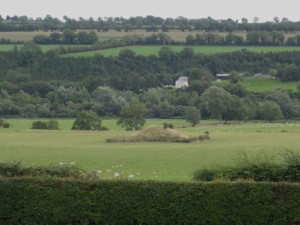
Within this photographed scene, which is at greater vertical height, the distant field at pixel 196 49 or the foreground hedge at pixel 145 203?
the foreground hedge at pixel 145 203

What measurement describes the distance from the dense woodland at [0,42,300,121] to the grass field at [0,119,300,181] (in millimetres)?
35124

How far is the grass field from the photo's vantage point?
130ft

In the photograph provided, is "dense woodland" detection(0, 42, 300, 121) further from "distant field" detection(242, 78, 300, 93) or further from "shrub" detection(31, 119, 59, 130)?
"shrub" detection(31, 119, 59, 130)

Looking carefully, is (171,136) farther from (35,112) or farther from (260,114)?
(35,112)

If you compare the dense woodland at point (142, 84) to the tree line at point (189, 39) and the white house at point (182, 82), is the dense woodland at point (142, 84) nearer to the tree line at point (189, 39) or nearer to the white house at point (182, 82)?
the white house at point (182, 82)

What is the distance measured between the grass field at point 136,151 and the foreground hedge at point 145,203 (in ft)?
30.1

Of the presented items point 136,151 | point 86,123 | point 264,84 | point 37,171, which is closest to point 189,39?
point 264,84

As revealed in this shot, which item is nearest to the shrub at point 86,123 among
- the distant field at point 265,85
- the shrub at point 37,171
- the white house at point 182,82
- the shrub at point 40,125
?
the shrub at point 40,125

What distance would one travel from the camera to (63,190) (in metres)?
24.8

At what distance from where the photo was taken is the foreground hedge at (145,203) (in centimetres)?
2367

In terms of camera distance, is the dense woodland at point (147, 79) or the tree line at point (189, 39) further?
the tree line at point (189, 39)

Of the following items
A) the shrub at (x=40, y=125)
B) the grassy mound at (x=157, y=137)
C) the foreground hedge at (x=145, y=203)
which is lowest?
the shrub at (x=40, y=125)

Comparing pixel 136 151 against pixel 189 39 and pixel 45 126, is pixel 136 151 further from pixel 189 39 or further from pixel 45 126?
pixel 189 39

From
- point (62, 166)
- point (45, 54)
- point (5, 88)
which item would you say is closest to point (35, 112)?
point (5, 88)
